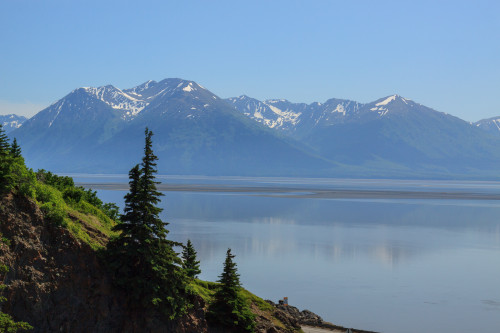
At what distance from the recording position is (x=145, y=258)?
3772 cm

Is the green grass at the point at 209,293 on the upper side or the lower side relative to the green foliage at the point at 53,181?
lower

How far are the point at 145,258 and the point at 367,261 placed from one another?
62.8 meters

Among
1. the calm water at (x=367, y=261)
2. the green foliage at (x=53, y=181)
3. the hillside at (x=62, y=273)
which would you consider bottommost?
the calm water at (x=367, y=261)

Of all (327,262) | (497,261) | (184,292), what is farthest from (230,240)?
(184,292)

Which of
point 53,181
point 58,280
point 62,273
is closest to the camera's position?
point 58,280

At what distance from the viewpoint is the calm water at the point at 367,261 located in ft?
210

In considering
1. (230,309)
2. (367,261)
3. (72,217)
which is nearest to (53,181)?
(72,217)

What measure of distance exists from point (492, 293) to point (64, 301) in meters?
55.3

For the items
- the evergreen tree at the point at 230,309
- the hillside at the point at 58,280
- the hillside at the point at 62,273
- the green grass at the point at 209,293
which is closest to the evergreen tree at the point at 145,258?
the hillside at the point at 62,273

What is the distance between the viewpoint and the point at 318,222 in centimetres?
15038

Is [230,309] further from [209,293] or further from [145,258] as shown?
[145,258]

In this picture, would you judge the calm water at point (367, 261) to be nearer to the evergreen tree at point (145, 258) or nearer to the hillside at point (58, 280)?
the evergreen tree at point (145, 258)

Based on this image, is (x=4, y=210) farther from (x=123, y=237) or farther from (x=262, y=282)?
(x=262, y=282)

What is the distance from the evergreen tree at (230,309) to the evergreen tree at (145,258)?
4132 millimetres
